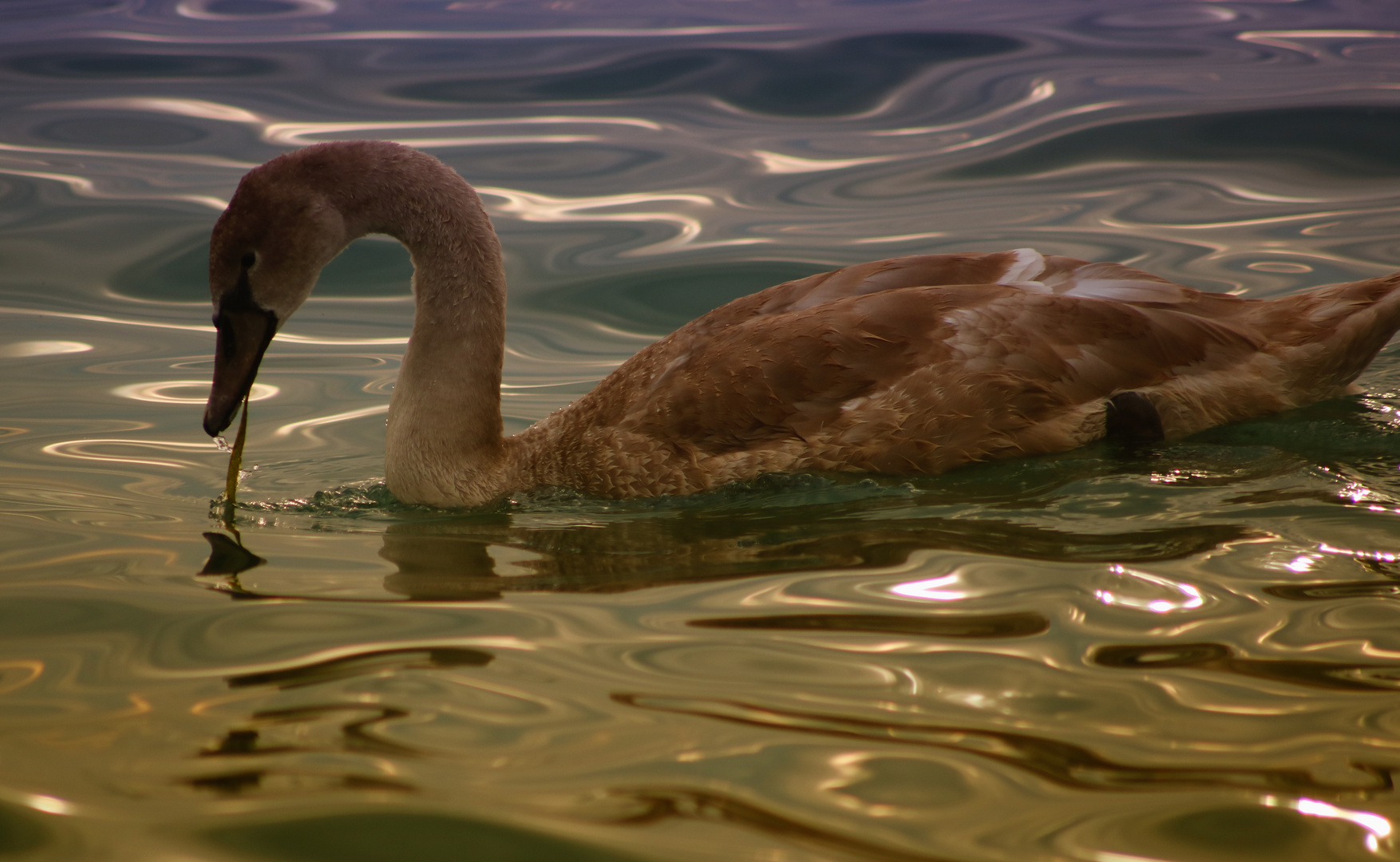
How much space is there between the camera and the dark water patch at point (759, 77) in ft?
38.9

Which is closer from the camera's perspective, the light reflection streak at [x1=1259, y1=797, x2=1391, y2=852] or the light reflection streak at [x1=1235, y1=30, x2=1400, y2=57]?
the light reflection streak at [x1=1259, y1=797, x2=1391, y2=852]

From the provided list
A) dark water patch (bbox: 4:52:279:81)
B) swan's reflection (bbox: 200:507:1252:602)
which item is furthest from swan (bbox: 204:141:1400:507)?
dark water patch (bbox: 4:52:279:81)

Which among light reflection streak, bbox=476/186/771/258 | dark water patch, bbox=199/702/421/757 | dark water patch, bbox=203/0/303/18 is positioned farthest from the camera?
dark water patch, bbox=203/0/303/18

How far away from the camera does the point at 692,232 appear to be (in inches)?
366

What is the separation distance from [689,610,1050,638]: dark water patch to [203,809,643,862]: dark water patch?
1071 millimetres

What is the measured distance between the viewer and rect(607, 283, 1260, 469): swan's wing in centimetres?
503

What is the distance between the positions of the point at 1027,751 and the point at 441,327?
127 inches

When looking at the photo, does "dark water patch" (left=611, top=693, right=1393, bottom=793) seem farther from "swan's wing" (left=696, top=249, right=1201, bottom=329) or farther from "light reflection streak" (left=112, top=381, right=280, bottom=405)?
"light reflection streak" (left=112, top=381, right=280, bottom=405)

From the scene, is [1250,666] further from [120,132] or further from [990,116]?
[120,132]

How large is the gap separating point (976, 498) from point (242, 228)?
9.47ft

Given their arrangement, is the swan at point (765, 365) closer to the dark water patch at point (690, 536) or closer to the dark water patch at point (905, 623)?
the dark water patch at point (690, 536)

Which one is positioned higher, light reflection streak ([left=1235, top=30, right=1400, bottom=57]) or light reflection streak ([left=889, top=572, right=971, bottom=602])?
light reflection streak ([left=1235, top=30, right=1400, bottom=57])

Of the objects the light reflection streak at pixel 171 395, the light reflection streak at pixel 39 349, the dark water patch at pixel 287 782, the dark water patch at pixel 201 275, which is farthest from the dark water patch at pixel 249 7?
the dark water patch at pixel 287 782

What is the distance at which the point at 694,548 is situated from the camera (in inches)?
166
